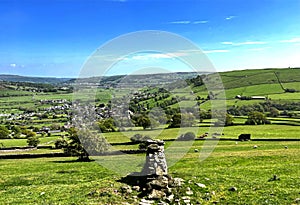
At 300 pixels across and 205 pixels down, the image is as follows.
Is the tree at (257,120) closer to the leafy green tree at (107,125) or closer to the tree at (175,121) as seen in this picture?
the tree at (175,121)

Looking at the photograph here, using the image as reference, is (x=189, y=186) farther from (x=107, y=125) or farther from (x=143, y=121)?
(x=107, y=125)

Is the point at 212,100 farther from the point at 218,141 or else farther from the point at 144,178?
the point at 144,178

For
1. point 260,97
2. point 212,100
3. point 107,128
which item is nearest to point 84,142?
point 107,128

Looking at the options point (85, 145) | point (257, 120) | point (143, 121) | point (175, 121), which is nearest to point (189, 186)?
point (85, 145)

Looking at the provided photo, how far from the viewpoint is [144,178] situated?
24031 mm

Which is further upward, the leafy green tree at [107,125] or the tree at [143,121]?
the tree at [143,121]

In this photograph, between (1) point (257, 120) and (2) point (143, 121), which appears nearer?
(2) point (143, 121)

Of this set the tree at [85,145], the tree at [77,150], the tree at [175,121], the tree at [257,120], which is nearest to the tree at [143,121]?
the tree at [175,121]

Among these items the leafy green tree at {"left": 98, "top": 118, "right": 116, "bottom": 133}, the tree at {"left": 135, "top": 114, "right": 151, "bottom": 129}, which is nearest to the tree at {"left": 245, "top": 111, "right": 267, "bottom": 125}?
the tree at {"left": 135, "top": 114, "right": 151, "bottom": 129}

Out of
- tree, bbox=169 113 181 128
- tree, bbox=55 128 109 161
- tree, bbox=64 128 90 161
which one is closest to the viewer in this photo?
tree, bbox=55 128 109 161

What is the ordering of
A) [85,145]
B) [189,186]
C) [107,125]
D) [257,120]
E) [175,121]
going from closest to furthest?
[189,186]
[85,145]
[107,125]
[175,121]
[257,120]

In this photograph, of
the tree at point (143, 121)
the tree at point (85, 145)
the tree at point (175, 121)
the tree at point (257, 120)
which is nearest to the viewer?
the tree at point (85, 145)

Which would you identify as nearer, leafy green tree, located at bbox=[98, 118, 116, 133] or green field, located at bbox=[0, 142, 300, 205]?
→ green field, located at bbox=[0, 142, 300, 205]

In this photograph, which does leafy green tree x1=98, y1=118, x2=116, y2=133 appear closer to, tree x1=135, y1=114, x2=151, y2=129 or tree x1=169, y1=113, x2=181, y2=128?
tree x1=135, y1=114, x2=151, y2=129
